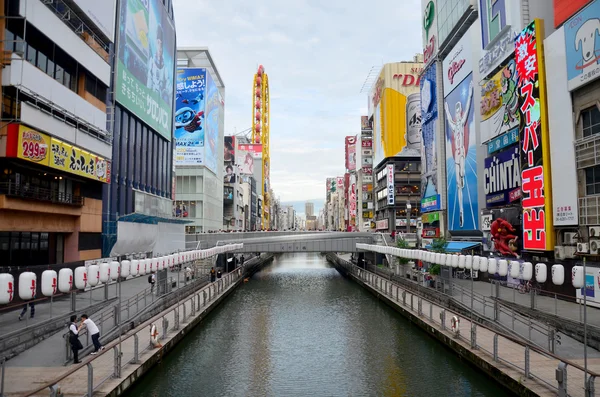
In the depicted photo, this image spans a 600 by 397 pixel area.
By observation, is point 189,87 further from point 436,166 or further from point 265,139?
point 265,139

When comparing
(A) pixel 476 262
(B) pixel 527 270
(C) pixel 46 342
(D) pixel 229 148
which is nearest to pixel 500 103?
(A) pixel 476 262

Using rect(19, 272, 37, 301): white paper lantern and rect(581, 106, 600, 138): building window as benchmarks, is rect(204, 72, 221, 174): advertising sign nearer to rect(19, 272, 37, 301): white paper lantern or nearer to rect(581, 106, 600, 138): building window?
rect(581, 106, 600, 138): building window

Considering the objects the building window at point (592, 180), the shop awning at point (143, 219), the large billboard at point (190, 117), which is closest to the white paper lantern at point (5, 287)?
the shop awning at point (143, 219)

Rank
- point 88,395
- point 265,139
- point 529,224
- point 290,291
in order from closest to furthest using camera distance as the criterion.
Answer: point 88,395
point 529,224
point 290,291
point 265,139

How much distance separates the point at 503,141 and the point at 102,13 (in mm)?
34822

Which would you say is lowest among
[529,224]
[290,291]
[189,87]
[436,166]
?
[290,291]

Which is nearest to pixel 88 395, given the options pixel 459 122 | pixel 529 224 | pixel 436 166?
pixel 529 224

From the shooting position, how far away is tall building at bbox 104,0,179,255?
1671 inches

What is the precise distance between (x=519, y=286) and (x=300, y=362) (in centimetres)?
2125

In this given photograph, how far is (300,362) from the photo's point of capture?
2223cm

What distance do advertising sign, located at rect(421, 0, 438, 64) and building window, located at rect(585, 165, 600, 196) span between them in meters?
42.7

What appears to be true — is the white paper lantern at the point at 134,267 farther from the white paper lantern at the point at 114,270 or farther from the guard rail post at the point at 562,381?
the guard rail post at the point at 562,381

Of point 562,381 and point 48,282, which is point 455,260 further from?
point 48,282

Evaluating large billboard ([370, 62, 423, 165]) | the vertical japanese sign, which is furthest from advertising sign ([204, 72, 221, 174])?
the vertical japanese sign
